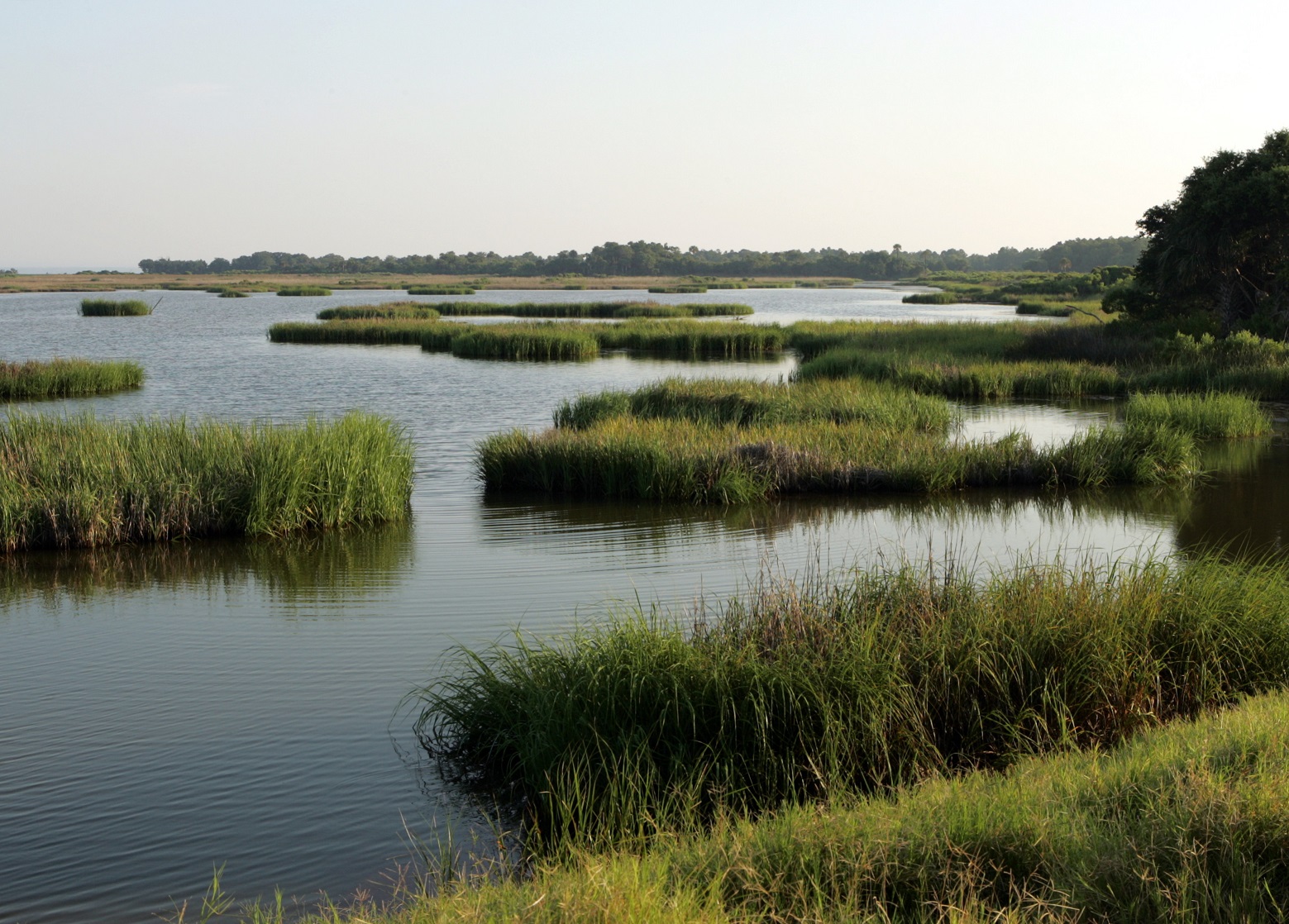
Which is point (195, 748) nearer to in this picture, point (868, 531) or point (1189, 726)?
point (1189, 726)

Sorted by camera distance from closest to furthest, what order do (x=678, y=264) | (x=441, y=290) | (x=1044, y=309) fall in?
(x=1044, y=309) < (x=441, y=290) < (x=678, y=264)

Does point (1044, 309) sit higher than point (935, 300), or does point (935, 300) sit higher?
point (935, 300)

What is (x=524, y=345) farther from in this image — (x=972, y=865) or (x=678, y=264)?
(x=678, y=264)

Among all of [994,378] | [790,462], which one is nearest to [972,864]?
[790,462]

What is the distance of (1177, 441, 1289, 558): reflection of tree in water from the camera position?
43.3 ft

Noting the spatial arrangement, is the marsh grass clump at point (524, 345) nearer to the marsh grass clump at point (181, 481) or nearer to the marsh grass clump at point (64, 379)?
the marsh grass clump at point (64, 379)

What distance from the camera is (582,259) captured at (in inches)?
7205

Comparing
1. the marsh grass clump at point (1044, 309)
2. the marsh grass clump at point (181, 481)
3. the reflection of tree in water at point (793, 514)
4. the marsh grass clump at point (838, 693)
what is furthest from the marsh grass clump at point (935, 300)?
A: the marsh grass clump at point (838, 693)

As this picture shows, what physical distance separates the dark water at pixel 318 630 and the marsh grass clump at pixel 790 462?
58 cm

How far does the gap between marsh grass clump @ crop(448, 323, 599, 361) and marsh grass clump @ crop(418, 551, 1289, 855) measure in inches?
1419

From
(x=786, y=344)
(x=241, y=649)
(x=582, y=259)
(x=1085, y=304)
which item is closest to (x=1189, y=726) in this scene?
(x=241, y=649)

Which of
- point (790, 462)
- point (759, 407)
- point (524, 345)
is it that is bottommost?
point (790, 462)

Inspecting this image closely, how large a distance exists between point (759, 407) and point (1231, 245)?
16.8 metres

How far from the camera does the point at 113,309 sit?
228 feet
